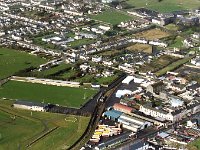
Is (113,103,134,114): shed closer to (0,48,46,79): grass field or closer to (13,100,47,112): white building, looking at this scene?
(13,100,47,112): white building

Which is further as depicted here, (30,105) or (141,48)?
(141,48)

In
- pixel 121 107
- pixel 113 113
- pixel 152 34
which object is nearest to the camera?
pixel 113 113

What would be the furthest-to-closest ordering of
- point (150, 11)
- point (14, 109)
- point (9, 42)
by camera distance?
point (150, 11)
point (9, 42)
point (14, 109)

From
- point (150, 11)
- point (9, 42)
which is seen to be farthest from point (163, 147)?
point (150, 11)

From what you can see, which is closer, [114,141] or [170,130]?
[114,141]

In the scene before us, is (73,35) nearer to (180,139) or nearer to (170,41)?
(170,41)

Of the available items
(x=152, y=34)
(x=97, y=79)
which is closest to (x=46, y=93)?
(x=97, y=79)

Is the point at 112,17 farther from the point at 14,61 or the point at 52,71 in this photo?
the point at 52,71
